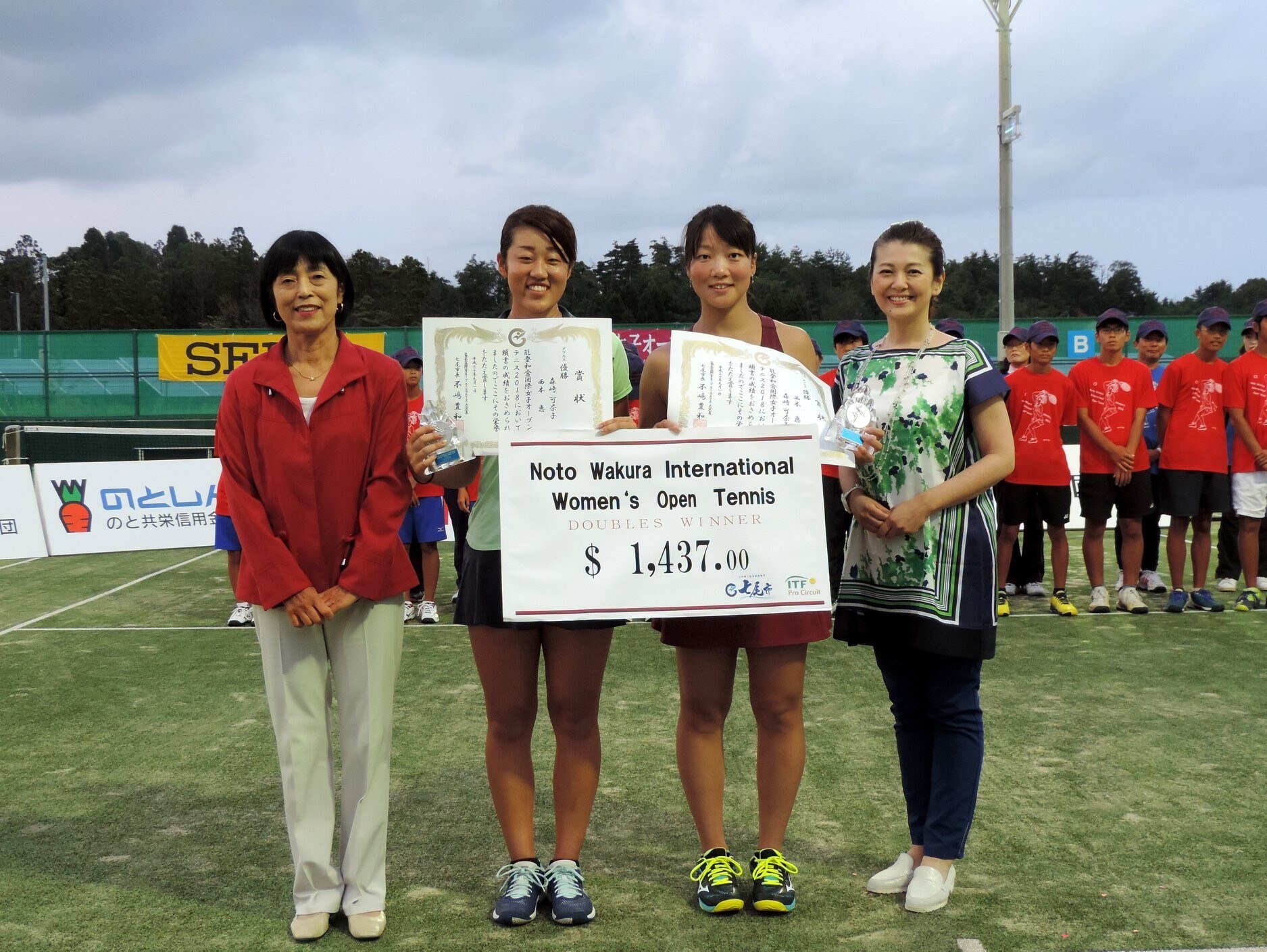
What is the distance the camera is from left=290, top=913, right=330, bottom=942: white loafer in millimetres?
2994

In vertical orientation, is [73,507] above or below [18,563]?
above

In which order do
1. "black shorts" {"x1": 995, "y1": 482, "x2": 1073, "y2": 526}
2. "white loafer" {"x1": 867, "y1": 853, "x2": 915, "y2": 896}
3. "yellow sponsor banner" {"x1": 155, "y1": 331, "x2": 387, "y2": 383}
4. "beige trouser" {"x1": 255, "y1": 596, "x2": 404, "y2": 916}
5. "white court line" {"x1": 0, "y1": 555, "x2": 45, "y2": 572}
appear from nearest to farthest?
"beige trouser" {"x1": 255, "y1": 596, "x2": 404, "y2": 916}
"white loafer" {"x1": 867, "y1": 853, "x2": 915, "y2": 896}
"black shorts" {"x1": 995, "y1": 482, "x2": 1073, "y2": 526}
"white court line" {"x1": 0, "y1": 555, "x2": 45, "y2": 572}
"yellow sponsor banner" {"x1": 155, "y1": 331, "x2": 387, "y2": 383}

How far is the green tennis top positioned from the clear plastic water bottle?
88 mm

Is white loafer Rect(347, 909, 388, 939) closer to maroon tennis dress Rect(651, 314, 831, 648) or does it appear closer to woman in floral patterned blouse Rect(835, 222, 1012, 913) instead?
maroon tennis dress Rect(651, 314, 831, 648)

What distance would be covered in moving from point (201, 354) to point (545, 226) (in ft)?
62.2

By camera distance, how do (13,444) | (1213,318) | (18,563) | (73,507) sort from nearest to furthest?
(1213,318) < (18,563) < (73,507) < (13,444)

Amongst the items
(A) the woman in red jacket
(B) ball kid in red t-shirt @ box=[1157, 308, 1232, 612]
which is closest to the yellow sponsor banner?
(B) ball kid in red t-shirt @ box=[1157, 308, 1232, 612]

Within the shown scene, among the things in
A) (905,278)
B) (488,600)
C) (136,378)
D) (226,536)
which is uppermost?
(136,378)

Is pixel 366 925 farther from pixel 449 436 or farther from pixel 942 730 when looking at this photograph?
pixel 942 730

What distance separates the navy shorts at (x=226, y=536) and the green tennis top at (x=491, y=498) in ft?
16.2

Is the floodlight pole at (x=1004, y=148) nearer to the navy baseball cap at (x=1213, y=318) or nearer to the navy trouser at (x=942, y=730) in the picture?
the navy baseball cap at (x=1213, y=318)

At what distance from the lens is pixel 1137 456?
7879 millimetres

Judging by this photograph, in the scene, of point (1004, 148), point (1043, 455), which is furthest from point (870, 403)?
point (1004, 148)

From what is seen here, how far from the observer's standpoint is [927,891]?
3119 millimetres
